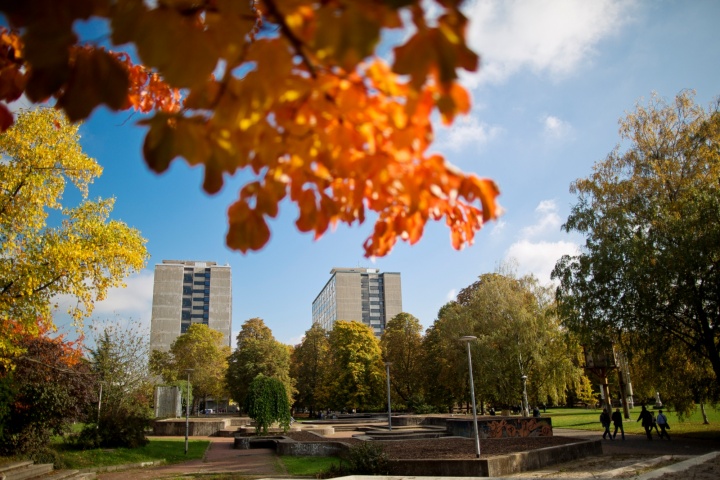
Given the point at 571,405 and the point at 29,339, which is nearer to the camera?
the point at 29,339

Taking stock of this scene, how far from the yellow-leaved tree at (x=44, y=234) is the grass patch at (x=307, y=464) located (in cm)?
691

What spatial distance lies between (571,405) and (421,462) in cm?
5329

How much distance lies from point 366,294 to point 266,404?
260ft

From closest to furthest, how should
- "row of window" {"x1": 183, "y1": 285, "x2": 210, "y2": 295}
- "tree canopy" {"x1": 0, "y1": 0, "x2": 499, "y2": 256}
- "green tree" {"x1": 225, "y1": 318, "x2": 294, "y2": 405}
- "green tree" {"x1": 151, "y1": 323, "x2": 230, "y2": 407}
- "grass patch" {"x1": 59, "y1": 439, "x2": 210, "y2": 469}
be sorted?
1. "tree canopy" {"x1": 0, "y1": 0, "x2": 499, "y2": 256}
2. "grass patch" {"x1": 59, "y1": 439, "x2": 210, "y2": 469}
3. "green tree" {"x1": 225, "y1": 318, "x2": 294, "y2": 405}
4. "green tree" {"x1": 151, "y1": 323, "x2": 230, "y2": 407}
5. "row of window" {"x1": 183, "y1": 285, "x2": 210, "y2": 295}

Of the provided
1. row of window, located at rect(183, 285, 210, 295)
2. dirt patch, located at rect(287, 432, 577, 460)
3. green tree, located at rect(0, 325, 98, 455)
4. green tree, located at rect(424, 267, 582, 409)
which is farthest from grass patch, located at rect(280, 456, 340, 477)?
row of window, located at rect(183, 285, 210, 295)

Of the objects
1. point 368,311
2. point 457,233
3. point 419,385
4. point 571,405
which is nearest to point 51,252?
point 457,233

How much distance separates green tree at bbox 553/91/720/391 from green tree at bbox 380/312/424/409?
76.4 feet

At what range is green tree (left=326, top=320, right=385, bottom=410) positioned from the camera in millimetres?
41875

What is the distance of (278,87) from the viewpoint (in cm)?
108

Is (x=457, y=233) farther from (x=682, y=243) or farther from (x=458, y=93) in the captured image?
(x=682, y=243)

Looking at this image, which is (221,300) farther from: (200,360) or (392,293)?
(200,360)

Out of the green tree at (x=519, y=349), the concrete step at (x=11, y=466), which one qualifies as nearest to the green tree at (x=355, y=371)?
the green tree at (x=519, y=349)

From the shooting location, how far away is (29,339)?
15.7 meters

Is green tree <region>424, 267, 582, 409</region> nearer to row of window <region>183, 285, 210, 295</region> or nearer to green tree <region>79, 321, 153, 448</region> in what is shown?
green tree <region>79, 321, 153, 448</region>
